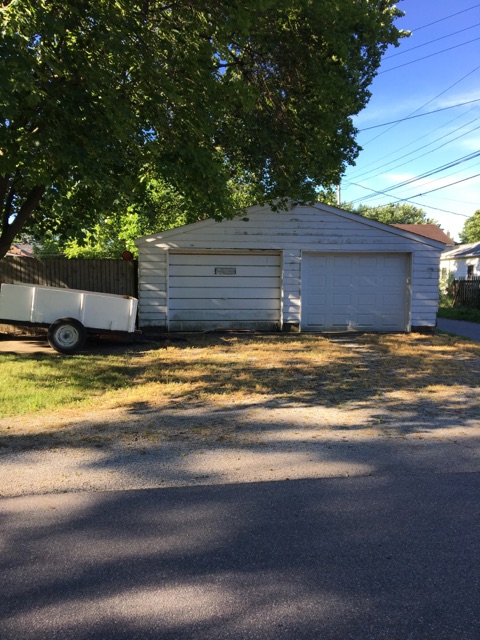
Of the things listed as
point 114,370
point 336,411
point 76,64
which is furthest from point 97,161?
point 336,411

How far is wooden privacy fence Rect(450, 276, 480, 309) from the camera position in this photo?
973 inches

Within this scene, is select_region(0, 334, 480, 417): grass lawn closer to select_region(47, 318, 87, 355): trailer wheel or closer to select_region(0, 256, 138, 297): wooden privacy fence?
select_region(47, 318, 87, 355): trailer wheel

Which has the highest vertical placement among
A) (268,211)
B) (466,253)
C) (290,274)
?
(466,253)

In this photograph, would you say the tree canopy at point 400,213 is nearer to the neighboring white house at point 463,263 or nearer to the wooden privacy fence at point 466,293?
the neighboring white house at point 463,263

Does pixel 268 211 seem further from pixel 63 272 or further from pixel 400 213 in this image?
pixel 400 213

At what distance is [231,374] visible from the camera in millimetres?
8609

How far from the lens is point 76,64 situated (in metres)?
6.62

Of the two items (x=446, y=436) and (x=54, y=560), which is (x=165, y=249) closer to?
(x=446, y=436)

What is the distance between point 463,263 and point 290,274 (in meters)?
25.9

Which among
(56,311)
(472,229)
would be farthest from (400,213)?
(56,311)

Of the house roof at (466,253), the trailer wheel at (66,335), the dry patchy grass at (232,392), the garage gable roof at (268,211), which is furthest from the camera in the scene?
the house roof at (466,253)

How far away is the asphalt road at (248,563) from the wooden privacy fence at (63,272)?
9.93 meters

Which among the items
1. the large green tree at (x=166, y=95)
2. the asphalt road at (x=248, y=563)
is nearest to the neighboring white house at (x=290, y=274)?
the large green tree at (x=166, y=95)

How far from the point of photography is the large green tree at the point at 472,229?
6678 centimetres
